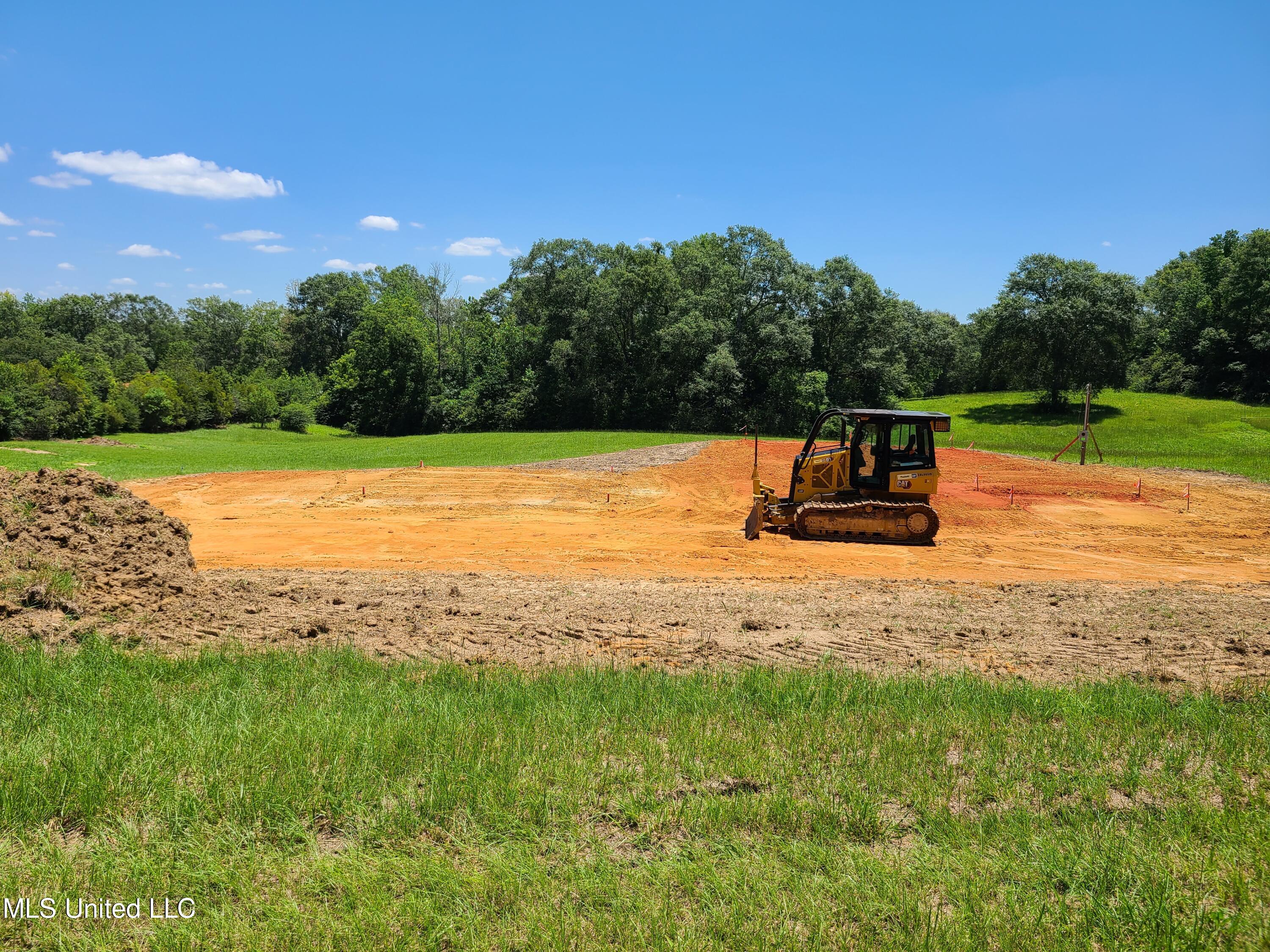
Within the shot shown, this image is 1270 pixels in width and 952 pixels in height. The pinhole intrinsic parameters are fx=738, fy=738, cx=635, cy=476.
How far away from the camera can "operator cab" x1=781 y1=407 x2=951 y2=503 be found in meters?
17.0

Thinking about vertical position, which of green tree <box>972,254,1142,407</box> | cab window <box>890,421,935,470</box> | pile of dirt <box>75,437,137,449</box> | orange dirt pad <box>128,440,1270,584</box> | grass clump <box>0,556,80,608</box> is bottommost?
orange dirt pad <box>128,440,1270,584</box>

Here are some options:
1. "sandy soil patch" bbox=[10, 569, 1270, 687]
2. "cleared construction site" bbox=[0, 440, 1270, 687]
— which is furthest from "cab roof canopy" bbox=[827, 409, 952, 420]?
"sandy soil patch" bbox=[10, 569, 1270, 687]

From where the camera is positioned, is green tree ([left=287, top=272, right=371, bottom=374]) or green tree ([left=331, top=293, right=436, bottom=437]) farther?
green tree ([left=287, top=272, right=371, bottom=374])

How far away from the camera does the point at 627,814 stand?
15.6 feet

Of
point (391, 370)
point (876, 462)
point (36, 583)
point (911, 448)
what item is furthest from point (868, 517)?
point (391, 370)

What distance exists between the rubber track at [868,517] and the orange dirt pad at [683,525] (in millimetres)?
438

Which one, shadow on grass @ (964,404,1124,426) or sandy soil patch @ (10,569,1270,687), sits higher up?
shadow on grass @ (964,404,1124,426)

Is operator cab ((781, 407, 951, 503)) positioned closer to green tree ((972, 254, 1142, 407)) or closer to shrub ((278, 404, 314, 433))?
green tree ((972, 254, 1142, 407))

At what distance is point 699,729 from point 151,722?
4301 millimetres

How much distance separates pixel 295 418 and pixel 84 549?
6131 centimetres

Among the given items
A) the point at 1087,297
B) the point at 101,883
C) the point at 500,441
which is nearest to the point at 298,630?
the point at 101,883

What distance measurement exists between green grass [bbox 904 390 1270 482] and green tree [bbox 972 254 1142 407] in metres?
3.17

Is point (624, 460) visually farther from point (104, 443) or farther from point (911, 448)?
point (104, 443)

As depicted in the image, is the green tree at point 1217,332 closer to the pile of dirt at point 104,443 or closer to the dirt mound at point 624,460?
the dirt mound at point 624,460
